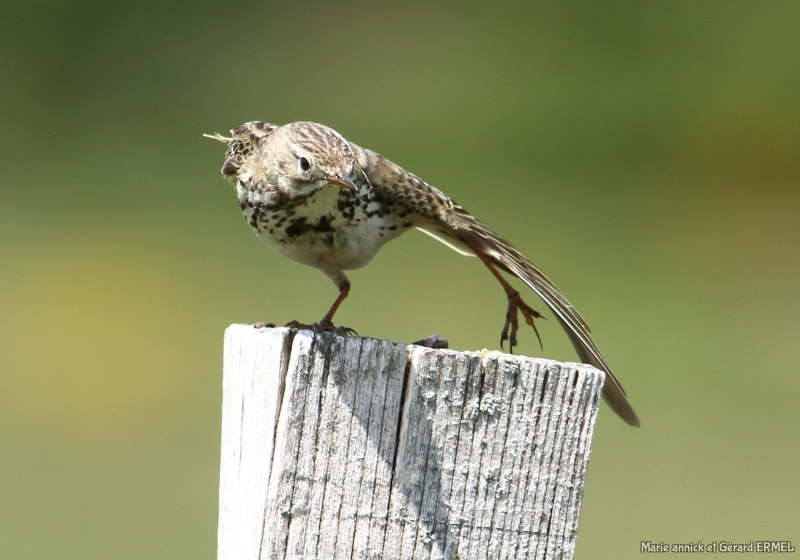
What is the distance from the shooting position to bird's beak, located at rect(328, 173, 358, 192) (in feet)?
18.8

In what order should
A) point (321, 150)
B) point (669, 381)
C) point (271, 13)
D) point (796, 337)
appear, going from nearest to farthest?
point (321, 150), point (669, 381), point (796, 337), point (271, 13)

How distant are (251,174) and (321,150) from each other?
0.58 m

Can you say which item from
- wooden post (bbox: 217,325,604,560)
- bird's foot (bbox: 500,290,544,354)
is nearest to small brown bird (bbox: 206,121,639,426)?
bird's foot (bbox: 500,290,544,354)

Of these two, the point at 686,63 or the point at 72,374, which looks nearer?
the point at 72,374

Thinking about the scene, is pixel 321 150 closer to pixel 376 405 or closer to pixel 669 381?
pixel 376 405

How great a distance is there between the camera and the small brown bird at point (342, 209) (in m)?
5.89

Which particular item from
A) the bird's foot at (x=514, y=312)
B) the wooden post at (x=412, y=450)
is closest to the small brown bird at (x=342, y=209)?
the bird's foot at (x=514, y=312)

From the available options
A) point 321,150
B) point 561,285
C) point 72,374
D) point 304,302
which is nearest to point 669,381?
point 561,285

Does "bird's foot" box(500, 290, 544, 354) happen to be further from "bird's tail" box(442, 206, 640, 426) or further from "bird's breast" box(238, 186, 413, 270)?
"bird's breast" box(238, 186, 413, 270)

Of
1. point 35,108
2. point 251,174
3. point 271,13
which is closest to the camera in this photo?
point 251,174

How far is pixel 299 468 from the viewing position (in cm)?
380

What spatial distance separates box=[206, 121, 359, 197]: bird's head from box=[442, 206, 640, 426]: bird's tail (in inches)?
24.3

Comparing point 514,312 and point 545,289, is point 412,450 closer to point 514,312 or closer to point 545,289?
point 545,289

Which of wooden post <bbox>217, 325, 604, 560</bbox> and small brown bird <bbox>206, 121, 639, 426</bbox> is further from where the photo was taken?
small brown bird <bbox>206, 121, 639, 426</bbox>
